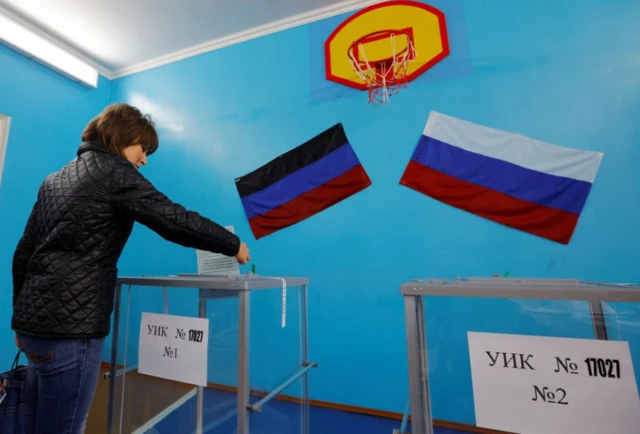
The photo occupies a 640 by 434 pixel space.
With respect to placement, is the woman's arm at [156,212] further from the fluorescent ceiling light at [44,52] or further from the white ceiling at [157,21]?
the fluorescent ceiling light at [44,52]

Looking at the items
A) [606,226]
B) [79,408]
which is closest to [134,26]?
[79,408]

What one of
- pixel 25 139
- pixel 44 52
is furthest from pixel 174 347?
pixel 44 52

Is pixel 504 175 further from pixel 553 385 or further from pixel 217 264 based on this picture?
pixel 217 264

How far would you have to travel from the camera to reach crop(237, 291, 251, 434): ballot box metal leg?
2.61 ft

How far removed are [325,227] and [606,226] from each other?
4.95 ft

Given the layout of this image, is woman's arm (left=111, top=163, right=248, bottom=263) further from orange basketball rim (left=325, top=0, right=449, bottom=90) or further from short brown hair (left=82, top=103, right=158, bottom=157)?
orange basketball rim (left=325, top=0, right=449, bottom=90)

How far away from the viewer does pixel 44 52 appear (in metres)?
2.51

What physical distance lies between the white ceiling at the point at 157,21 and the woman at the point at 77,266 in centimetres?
201

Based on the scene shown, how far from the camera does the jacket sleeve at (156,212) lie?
833 millimetres

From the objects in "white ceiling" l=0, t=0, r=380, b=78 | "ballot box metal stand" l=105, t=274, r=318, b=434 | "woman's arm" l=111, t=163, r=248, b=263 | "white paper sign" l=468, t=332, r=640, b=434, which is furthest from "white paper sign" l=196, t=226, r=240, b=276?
"white ceiling" l=0, t=0, r=380, b=78

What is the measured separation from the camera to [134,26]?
253 cm

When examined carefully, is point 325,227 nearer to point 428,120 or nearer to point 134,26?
point 428,120

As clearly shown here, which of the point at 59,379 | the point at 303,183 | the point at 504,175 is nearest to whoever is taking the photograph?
the point at 59,379

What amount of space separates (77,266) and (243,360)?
476 mm
